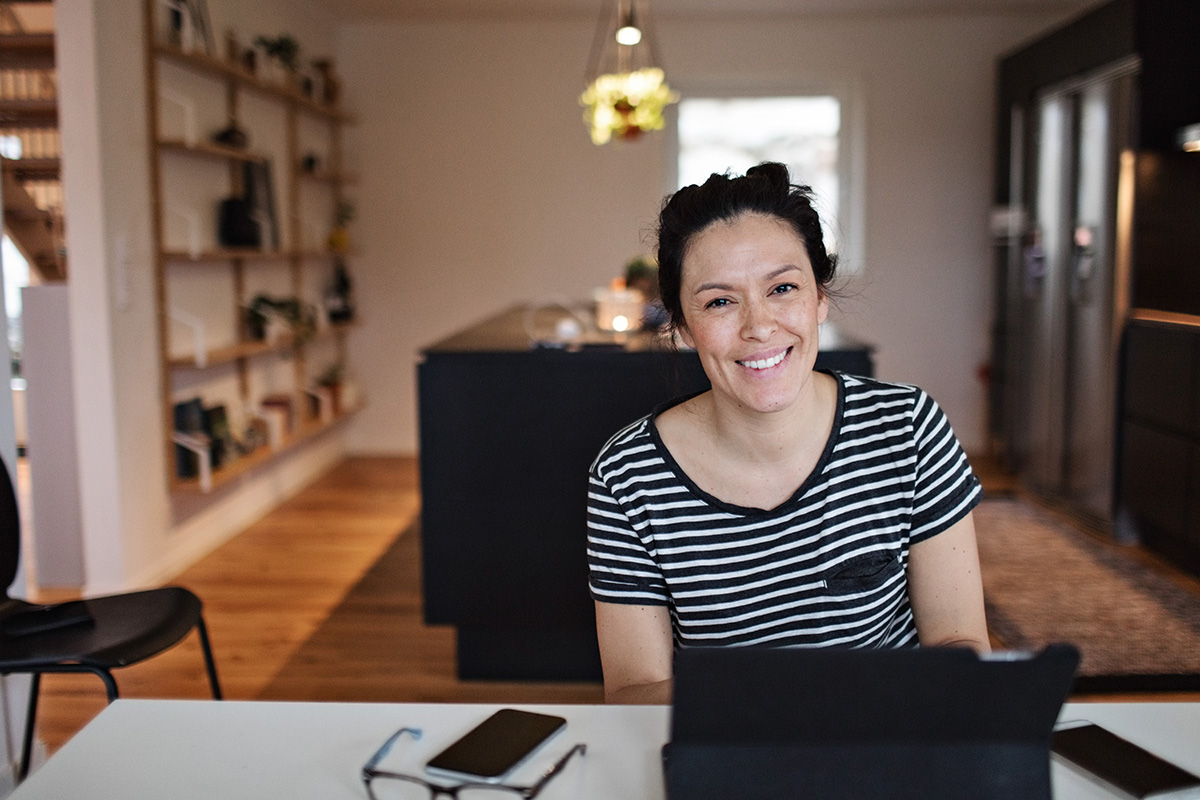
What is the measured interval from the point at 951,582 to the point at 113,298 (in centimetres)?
308


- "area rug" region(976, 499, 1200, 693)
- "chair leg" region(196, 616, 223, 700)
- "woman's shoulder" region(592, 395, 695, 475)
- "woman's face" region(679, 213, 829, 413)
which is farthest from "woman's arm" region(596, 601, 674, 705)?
"area rug" region(976, 499, 1200, 693)

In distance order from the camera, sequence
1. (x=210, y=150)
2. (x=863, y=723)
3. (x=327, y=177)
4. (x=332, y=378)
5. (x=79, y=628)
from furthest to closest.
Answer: (x=332, y=378)
(x=327, y=177)
(x=210, y=150)
(x=79, y=628)
(x=863, y=723)

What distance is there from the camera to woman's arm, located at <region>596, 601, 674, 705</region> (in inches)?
52.6

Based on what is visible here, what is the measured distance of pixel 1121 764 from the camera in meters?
0.99

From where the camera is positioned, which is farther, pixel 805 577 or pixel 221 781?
pixel 805 577

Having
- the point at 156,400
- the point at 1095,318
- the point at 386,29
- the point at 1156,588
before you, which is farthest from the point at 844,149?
the point at 156,400

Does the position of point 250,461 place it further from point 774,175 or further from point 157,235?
point 774,175

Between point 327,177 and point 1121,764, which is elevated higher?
point 327,177

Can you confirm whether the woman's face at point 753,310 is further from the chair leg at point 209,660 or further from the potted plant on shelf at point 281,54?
the potted plant on shelf at point 281,54

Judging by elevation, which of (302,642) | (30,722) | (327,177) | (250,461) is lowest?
(302,642)

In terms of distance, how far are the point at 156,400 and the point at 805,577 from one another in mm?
3207

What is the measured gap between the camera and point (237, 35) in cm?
460

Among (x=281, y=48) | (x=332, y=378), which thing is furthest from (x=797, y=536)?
(x=332, y=378)

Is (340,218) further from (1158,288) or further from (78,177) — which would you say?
(1158,288)
